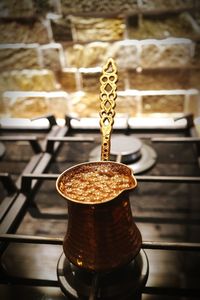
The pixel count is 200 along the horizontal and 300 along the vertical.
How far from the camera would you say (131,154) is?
0.87m

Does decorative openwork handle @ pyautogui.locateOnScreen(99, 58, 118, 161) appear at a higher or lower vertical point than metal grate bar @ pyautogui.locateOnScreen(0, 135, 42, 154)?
higher

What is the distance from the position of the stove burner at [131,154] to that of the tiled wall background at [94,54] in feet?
0.86

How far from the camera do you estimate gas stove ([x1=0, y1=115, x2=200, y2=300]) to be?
0.56 metres

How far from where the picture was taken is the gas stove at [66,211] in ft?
1.85

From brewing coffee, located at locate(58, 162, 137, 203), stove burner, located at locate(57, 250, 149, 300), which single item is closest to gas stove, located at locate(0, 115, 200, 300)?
stove burner, located at locate(57, 250, 149, 300)

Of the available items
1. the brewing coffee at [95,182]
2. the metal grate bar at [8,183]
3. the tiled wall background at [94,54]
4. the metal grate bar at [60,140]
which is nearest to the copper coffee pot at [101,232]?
the brewing coffee at [95,182]

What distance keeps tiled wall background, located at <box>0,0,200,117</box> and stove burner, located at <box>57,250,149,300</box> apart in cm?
68

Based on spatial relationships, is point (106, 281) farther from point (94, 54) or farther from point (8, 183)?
point (94, 54)

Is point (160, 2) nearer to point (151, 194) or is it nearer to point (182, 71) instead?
point (182, 71)

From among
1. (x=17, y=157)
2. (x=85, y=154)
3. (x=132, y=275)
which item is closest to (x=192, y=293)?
(x=132, y=275)

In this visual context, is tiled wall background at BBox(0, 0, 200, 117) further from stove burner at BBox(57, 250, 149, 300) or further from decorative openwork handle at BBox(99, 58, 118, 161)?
stove burner at BBox(57, 250, 149, 300)

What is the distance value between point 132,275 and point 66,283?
11cm

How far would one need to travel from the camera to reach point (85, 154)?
3.24 ft

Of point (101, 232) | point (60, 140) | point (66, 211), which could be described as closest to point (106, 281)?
point (101, 232)
